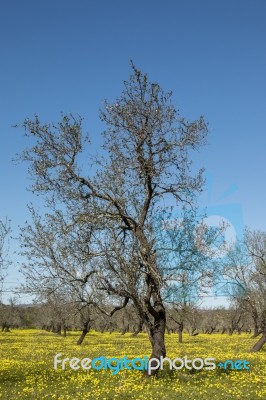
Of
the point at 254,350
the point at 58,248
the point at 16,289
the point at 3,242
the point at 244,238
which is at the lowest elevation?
the point at 254,350

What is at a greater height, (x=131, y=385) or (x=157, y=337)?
(x=157, y=337)

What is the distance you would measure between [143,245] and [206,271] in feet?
11.1

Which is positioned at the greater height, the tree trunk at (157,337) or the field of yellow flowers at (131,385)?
the tree trunk at (157,337)

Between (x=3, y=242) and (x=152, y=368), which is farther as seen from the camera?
(x=3, y=242)

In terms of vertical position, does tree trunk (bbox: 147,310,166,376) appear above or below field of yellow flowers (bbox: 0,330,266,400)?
above

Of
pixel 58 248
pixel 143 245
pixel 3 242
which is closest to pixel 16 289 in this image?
pixel 58 248

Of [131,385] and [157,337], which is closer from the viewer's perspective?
[131,385]

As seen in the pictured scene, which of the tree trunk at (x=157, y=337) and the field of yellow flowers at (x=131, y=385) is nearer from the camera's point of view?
the field of yellow flowers at (x=131, y=385)

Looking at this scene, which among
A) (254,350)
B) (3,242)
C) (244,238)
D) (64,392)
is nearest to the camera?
(64,392)

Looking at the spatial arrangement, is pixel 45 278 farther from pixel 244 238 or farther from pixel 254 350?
pixel 244 238

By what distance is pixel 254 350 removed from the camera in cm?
3841

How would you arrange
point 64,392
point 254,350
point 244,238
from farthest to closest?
1. point 244,238
2. point 254,350
3. point 64,392

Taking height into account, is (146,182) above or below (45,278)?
above

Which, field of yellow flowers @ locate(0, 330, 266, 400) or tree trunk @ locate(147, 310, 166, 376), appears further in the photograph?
tree trunk @ locate(147, 310, 166, 376)
